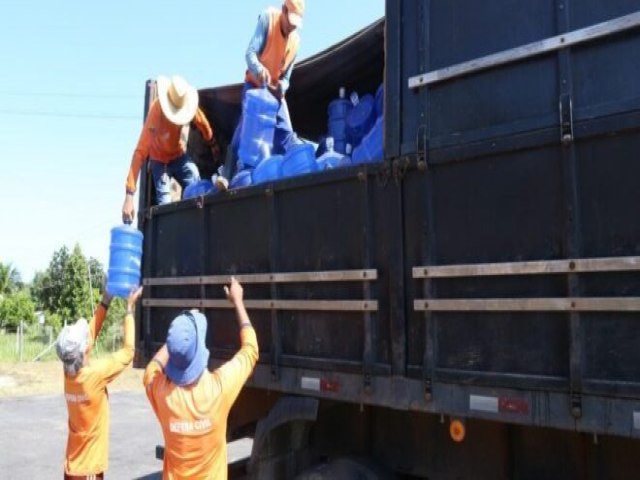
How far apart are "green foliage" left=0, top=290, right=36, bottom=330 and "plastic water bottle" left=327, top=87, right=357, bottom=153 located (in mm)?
28720

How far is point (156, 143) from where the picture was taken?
4.51 meters

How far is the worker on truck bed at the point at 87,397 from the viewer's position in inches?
147

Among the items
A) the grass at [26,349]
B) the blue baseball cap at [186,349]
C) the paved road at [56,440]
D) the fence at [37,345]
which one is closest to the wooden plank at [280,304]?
the blue baseball cap at [186,349]

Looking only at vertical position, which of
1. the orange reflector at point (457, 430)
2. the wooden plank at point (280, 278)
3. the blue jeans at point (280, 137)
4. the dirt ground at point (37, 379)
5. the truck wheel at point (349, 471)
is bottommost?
the dirt ground at point (37, 379)

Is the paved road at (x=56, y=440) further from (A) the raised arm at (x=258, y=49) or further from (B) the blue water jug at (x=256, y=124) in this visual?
(A) the raised arm at (x=258, y=49)

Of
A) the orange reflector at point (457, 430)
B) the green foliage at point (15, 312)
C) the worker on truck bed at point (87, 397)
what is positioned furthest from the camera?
the green foliage at point (15, 312)

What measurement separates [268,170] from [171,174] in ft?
4.05

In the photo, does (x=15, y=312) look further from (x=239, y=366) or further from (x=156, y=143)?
(x=239, y=366)

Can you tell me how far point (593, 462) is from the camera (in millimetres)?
2408

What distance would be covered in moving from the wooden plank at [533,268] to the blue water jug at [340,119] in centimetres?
163

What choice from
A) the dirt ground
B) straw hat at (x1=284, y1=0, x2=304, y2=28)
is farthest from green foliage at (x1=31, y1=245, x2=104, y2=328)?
straw hat at (x1=284, y1=0, x2=304, y2=28)

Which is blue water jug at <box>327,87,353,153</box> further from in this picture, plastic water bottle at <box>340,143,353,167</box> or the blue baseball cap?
the blue baseball cap

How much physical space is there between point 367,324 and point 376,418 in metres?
0.69

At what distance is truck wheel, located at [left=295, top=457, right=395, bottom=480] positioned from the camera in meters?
3.06
